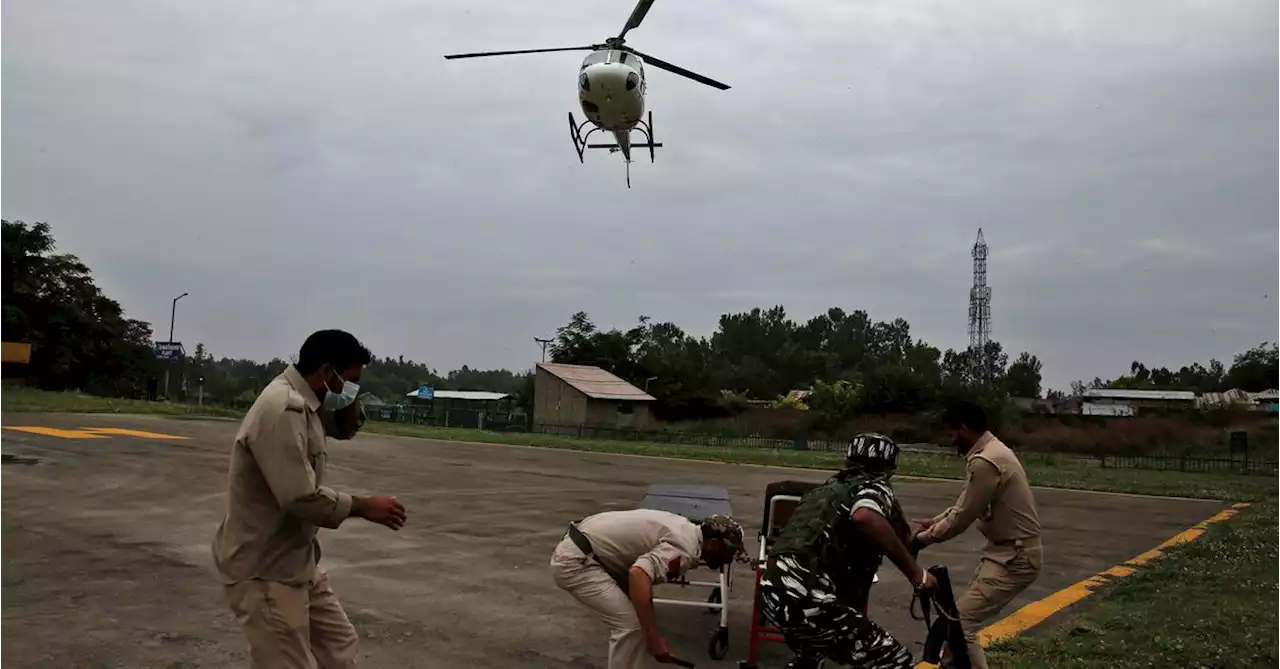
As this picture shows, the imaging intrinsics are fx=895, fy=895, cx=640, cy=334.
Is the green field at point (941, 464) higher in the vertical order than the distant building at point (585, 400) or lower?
lower

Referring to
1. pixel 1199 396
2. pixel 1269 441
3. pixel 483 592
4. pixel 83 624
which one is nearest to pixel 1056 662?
pixel 483 592

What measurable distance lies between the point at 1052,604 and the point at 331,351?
7110 mm

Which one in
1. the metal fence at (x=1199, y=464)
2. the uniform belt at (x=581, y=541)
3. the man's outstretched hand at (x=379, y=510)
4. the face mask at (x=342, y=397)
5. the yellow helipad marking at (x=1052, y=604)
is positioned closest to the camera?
the man's outstretched hand at (x=379, y=510)

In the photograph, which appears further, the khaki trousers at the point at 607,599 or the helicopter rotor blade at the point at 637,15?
the helicopter rotor blade at the point at 637,15

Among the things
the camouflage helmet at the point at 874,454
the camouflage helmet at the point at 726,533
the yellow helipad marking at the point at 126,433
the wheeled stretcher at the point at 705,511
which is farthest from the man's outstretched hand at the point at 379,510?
the yellow helipad marking at the point at 126,433

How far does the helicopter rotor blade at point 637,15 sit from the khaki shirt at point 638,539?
555 inches

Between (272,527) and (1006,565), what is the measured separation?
405 centimetres

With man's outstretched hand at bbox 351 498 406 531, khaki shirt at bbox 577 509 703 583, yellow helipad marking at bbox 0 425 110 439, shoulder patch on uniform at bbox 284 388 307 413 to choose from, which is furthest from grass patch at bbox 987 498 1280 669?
yellow helipad marking at bbox 0 425 110 439

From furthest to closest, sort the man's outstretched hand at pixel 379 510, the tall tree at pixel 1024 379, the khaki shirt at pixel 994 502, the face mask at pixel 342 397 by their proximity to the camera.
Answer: the tall tree at pixel 1024 379 → the khaki shirt at pixel 994 502 → the face mask at pixel 342 397 → the man's outstretched hand at pixel 379 510

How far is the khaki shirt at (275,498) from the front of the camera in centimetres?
352

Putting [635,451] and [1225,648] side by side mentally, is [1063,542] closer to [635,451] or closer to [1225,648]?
[1225,648]

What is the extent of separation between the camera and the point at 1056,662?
234 inches

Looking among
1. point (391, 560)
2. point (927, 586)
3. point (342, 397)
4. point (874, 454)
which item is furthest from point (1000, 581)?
point (391, 560)

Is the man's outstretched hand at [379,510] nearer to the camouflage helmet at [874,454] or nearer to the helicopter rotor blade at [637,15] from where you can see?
the camouflage helmet at [874,454]
